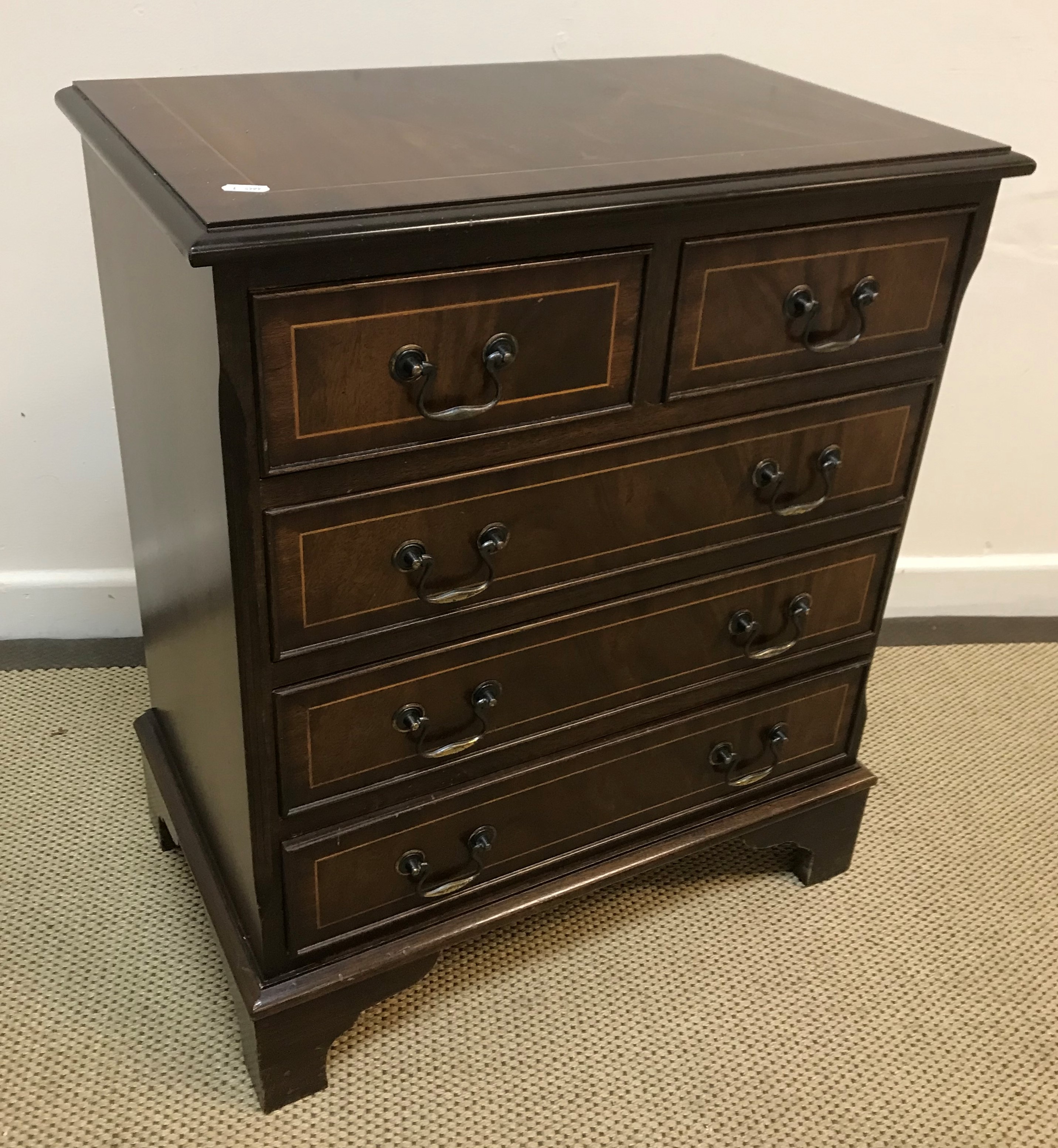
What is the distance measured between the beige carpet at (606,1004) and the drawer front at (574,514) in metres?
0.53

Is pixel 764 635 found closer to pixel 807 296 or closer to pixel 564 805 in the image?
pixel 564 805

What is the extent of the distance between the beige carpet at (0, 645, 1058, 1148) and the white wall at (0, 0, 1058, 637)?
32cm

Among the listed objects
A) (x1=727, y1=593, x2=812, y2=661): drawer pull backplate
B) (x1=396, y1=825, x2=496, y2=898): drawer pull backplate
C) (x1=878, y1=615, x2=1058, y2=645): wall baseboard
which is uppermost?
(x1=727, y1=593, x2=812, y2=661): drawer pull backplate

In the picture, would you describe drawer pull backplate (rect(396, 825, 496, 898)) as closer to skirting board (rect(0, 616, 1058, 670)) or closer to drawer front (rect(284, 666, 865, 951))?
drawer front (rect(284, 666, 865, 951))

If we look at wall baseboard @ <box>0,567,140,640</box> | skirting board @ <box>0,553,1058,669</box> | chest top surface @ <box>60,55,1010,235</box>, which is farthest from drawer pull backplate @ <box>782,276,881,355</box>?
wall baseboard @ <box>0,567,140,640</box>

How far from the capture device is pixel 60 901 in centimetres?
144

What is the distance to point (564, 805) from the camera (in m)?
1.26

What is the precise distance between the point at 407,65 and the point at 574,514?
758 millimetres

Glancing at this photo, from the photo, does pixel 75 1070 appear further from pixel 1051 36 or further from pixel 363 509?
pixel 1051 36

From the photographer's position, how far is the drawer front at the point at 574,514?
96 cm

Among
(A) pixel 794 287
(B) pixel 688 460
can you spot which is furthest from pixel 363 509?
(A) pixel 794 287

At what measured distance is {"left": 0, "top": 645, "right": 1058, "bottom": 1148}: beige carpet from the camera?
123 cm

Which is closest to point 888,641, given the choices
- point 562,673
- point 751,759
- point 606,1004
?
point 751,759

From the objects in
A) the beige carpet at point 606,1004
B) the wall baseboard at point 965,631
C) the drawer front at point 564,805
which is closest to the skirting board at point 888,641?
the wall baseboard at point 965,631
